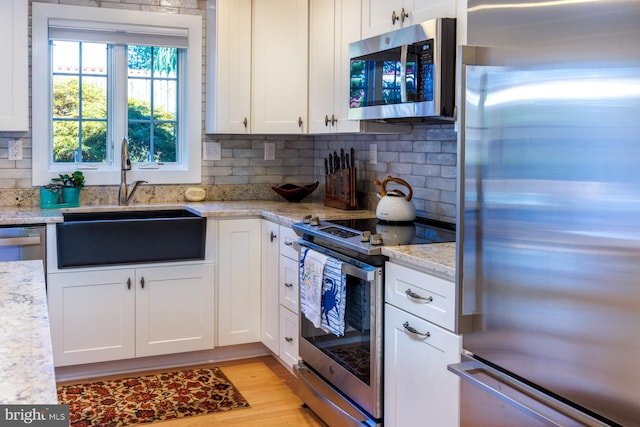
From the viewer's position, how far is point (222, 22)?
4.28 meters

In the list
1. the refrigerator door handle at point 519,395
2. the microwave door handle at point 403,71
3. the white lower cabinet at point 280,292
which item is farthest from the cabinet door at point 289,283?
the refrigerator door handle at point 519,395

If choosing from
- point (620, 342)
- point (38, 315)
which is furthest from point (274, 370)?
point (620, 342)

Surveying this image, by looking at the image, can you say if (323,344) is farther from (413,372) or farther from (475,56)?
(475,56)

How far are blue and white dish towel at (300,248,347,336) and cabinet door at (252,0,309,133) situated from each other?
133 centimetres

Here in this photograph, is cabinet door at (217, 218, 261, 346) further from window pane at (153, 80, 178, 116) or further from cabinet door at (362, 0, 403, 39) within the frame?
cabinet door at (362, 0, 403, 39)

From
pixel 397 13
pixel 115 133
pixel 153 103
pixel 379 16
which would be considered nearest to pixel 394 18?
pixel 397 13

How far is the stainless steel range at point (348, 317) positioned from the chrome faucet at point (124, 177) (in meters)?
1.35

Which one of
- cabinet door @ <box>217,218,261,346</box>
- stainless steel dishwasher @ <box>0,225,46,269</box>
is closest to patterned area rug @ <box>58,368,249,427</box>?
cabinet door @ <box>217,218,261,346</box>

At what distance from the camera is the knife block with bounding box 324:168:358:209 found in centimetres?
407

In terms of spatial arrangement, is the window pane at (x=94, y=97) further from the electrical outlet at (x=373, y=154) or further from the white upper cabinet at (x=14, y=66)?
the electrical outlet at (x=373, y=154)

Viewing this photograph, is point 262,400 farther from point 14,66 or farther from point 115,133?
point 14,66

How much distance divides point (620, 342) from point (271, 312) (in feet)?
9.23

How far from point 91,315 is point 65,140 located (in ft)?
3.89

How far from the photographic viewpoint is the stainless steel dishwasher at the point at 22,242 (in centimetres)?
359
